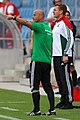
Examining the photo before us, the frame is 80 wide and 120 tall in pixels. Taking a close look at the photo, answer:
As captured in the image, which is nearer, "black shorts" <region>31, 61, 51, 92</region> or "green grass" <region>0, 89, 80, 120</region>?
"green grass" <region>0, 89, 80, 120</region>

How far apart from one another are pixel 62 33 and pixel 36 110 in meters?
1.92

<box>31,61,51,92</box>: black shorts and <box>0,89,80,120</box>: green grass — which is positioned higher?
<box>31,61,51,92</box>: black shorts

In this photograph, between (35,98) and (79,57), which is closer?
(35,98)

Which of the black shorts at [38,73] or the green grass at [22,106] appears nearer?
the green grass at [22,106]

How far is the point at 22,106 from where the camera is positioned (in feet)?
47.4

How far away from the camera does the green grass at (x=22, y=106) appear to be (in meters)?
12.4

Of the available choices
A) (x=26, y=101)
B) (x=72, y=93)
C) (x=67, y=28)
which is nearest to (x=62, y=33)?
(x=67, y=28)

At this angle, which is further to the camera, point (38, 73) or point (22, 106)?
point (22, 106)

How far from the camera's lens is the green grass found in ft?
40.6

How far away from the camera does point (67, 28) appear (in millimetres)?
13883

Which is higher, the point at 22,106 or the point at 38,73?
the point at 38,73

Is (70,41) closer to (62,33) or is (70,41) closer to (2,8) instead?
(62,33)

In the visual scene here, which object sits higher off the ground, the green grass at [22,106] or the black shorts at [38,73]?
the black shorts at [38,73]

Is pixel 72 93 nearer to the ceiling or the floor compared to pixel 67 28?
nearer to the floor
